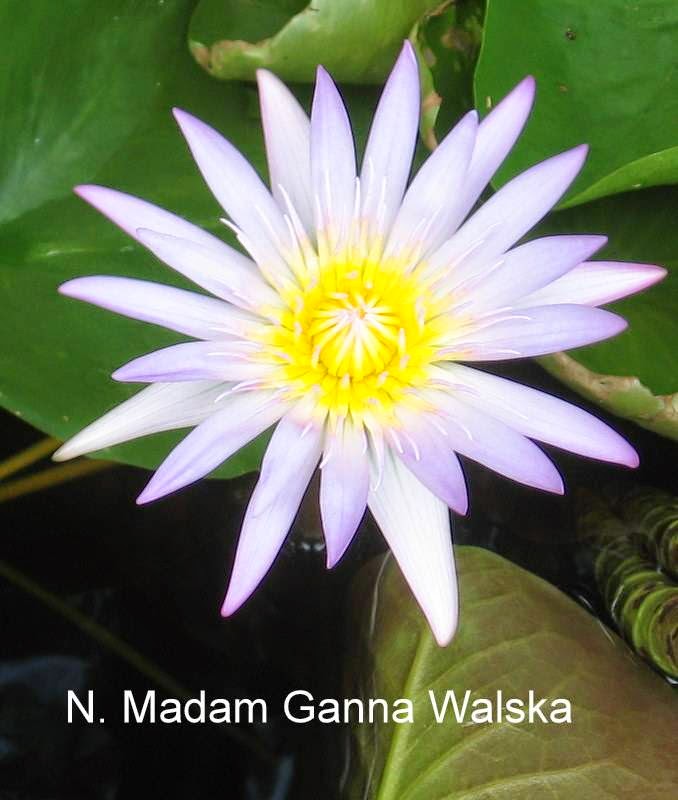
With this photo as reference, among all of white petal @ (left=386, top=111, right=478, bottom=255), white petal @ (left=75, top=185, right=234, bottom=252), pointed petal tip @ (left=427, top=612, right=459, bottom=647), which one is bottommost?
pointed petal tip @ (left=427, top=612, right=459, bottom=647)

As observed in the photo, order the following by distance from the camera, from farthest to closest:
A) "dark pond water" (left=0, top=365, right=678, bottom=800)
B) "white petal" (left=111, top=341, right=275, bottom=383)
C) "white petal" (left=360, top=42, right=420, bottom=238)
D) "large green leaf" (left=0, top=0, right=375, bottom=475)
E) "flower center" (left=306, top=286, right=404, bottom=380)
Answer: "dark pond water" (left=0, top=365, right=678, bottom=800)
"large green leaf" (left=0, top=0, right=375, bottom=475)
"flower center" (left=306, top=286, right=404, bottom=380)
"white petal" (left=360, top=42, right=420, bottom=238)
"white petal" (left=111, top=341, right=275, bottom=383)

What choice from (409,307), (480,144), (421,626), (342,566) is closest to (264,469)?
(409,307)

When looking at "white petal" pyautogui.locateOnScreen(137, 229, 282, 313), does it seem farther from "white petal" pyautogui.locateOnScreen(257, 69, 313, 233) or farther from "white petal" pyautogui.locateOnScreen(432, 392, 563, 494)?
"white petal" pyautogui.locateOnScreen(432, 392, 563, 494)

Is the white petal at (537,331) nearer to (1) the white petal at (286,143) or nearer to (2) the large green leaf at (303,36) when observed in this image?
(1) the white petal at (286,143)

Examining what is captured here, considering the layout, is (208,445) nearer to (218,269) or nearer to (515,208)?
(218,269)

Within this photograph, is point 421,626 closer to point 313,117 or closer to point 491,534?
point 491,534

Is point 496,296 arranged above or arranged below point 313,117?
below

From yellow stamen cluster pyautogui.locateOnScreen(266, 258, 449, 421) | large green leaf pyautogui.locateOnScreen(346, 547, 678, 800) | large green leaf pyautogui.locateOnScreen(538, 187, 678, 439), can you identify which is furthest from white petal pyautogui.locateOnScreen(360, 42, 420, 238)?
large green leaf pyautogui.locateOnScreen(346, 547, 678, 800)

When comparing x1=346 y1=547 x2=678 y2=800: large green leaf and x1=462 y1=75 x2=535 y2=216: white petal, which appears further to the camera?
→ x1=346 y1=547 x2=678 y2=800: large green leaf
